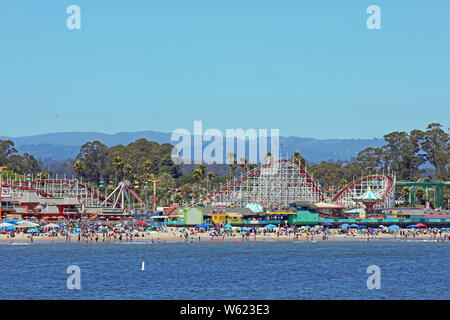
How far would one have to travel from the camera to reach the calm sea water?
46.6 meters

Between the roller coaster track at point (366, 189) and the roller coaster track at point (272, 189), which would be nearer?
the roller coaster track at point (272, 189)

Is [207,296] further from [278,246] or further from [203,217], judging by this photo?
[203,217]

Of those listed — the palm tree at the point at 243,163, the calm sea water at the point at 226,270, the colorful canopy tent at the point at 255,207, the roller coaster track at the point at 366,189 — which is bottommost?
the calm sea water at the point at 226,270

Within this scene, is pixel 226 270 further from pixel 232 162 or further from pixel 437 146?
pixel 437 146

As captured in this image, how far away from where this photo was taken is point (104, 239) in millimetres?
85500

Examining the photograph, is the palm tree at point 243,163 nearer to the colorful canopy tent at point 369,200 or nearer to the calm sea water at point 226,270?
the colorful canopy tent at point 369,200

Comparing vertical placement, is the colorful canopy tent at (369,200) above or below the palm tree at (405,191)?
below

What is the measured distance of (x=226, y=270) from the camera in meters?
58.9

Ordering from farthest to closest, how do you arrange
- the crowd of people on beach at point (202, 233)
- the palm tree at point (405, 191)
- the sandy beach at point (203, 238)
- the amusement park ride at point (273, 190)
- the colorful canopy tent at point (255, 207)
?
the palm tree at point (405, 191) → the amusement park ride at point (273, 190) → the colorful canopy tent at point (255, 207) → the crowd of people on beach at point (202, 233) → the sandy beach at point (203, 238)

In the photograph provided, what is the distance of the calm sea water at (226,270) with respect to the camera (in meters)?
46.6

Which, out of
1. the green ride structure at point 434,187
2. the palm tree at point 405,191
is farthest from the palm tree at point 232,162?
the palm tree at point 405,191

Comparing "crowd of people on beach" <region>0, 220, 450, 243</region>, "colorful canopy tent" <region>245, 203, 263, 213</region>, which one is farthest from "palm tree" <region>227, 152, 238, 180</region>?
"crowd of people on beach" <region>0, 220, 450, 243</region>

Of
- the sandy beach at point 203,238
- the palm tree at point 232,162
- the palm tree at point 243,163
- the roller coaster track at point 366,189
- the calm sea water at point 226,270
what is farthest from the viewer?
the palm tree at point 232,162
